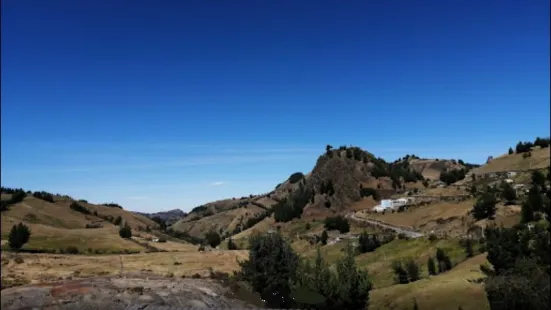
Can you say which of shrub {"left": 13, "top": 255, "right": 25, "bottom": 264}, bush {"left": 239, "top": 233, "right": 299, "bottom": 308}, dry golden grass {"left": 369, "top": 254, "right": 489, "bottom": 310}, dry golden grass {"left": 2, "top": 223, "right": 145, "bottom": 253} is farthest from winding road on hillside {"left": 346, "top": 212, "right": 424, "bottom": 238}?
shrub {"left": 13, "top": 255, "right": 25, "bottom": 264}

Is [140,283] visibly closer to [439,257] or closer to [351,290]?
[351,290]

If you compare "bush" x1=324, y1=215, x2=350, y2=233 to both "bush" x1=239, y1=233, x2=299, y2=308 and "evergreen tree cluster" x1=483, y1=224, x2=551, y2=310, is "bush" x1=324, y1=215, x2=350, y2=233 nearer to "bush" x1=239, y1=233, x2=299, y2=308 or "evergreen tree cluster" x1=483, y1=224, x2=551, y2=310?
"bush" x1=239, y1=233, x2=299, y2=308

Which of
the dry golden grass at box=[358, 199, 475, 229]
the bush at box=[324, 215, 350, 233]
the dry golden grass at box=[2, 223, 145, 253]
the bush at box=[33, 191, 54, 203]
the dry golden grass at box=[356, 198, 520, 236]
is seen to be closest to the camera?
the dry golden grass at box=[356, 198, 520, 236]

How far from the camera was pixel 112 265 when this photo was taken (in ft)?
240

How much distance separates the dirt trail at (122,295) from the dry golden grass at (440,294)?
56.4 feet

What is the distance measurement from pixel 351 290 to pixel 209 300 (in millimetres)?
15848

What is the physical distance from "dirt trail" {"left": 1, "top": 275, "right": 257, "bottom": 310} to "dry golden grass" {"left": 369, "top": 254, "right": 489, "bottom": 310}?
1719cm

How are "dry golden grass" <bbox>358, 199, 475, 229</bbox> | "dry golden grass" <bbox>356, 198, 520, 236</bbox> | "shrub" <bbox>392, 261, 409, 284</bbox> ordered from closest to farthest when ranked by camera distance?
1. "shrub" <bbox>392, 261, 409, 284</bbox>
2. "dry golden grass" <bbox>356, 198, 520, 236</bbox>
3. "dry golden grass" <bbox>358, 199, 475, 229</bbox>

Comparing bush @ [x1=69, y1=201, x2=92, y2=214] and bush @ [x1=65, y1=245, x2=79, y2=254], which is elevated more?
bush @ [x1=69, y1=201, x2=92, y2=214]

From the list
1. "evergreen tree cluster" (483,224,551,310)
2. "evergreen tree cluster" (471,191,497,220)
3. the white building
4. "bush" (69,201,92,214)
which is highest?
"bush" (69,201,92,214)

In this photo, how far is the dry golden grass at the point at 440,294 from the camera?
157 ft

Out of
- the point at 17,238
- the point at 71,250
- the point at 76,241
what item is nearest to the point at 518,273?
the point at 71,250

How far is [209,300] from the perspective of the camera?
5062 cm

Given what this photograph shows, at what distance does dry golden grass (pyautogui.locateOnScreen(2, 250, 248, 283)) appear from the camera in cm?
6357
